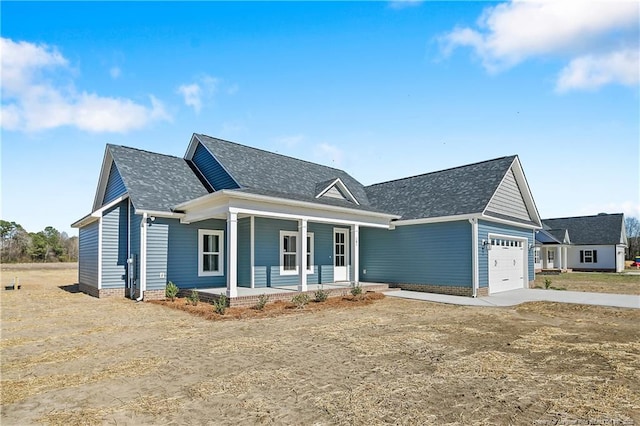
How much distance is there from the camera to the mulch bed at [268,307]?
1090 centimetres

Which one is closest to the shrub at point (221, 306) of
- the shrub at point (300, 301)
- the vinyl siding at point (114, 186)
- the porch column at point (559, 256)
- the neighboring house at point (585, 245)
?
the shrub at point (300, 301)

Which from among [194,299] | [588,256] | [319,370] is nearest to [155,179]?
[194,299]

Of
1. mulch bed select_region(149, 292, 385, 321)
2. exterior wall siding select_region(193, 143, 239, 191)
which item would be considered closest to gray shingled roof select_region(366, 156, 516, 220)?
mulch bed select_region(149, 292, 385, 321)

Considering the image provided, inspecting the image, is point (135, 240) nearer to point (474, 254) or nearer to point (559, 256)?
point (474, 254)

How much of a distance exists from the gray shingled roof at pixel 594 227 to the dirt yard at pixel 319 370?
112 feet

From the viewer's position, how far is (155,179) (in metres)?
16.1

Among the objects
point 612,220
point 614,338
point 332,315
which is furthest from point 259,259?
point 612,220

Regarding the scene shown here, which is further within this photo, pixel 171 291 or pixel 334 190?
pixel 334 190

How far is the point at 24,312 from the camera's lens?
11.7m

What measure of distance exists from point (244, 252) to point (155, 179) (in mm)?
4975

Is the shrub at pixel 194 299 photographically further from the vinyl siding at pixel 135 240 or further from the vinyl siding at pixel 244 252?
the vinyl siding at pixel 135 240

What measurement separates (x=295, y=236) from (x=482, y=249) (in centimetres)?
784

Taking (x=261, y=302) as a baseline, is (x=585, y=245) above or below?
above

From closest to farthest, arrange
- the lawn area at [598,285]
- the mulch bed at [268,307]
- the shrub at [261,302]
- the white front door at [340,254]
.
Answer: the mulch bed at [268,307], the shrub at [261,302], the white front door at [340,254], the lawn area at [598,285]
